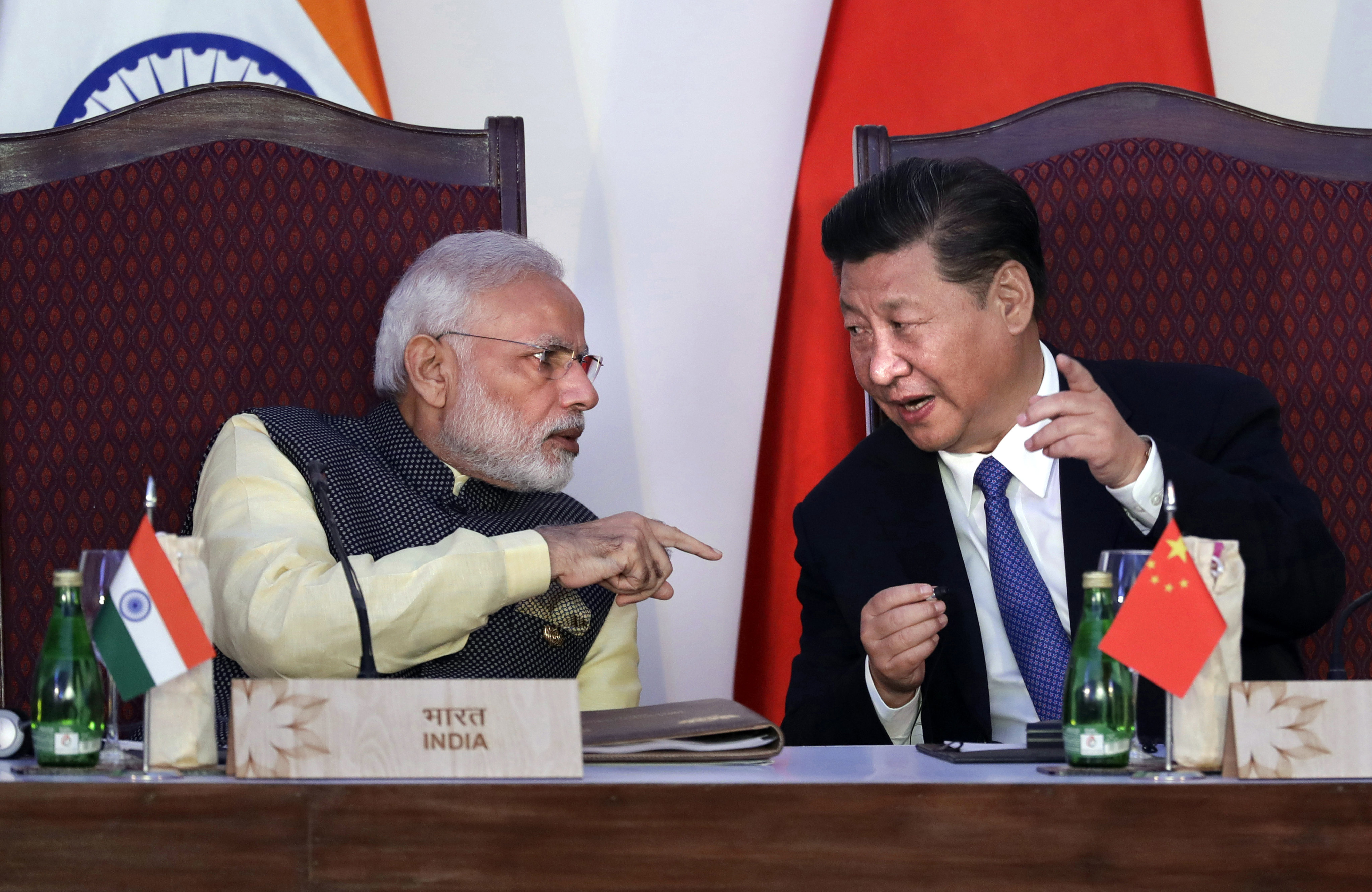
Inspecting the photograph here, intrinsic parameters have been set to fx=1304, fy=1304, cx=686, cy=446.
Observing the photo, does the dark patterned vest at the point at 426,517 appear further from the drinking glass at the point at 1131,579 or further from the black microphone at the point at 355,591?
the drinking glass at the point at 1131,579

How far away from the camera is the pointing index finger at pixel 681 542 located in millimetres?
1536

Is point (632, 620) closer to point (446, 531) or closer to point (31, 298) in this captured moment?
point (446, 531)

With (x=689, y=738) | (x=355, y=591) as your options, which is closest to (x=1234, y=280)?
(x=689, y=738)

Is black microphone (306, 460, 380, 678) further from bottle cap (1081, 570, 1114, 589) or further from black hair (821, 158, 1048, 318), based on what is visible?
black hair (821, 158, 1048, 318)

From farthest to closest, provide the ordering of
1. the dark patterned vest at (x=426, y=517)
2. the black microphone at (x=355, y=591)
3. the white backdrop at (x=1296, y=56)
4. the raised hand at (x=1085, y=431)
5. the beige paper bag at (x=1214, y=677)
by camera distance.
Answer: the white backdrop at (x=1296, y=56) < the dark patterned vest at (x=426, y=517) < the raised hand at (x=1085, y=431) < the black microphone at (x=355, y=591) < the beige paper bag at (x=1214, y=677)

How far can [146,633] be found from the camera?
104cm

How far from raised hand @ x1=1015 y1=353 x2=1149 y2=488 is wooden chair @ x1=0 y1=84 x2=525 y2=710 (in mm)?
1079

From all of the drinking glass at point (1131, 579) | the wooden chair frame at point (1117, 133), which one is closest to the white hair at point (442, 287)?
the wooden chair frame at point (1117, 133)

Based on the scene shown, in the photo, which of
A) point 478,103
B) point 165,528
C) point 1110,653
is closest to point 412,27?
point 478,103

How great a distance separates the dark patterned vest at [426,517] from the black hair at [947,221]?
22.1 inches

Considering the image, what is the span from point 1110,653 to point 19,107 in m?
2.20

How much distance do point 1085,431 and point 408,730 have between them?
0.77m

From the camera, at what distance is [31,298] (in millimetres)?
1978

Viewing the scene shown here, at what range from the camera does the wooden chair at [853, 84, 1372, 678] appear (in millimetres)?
2045
